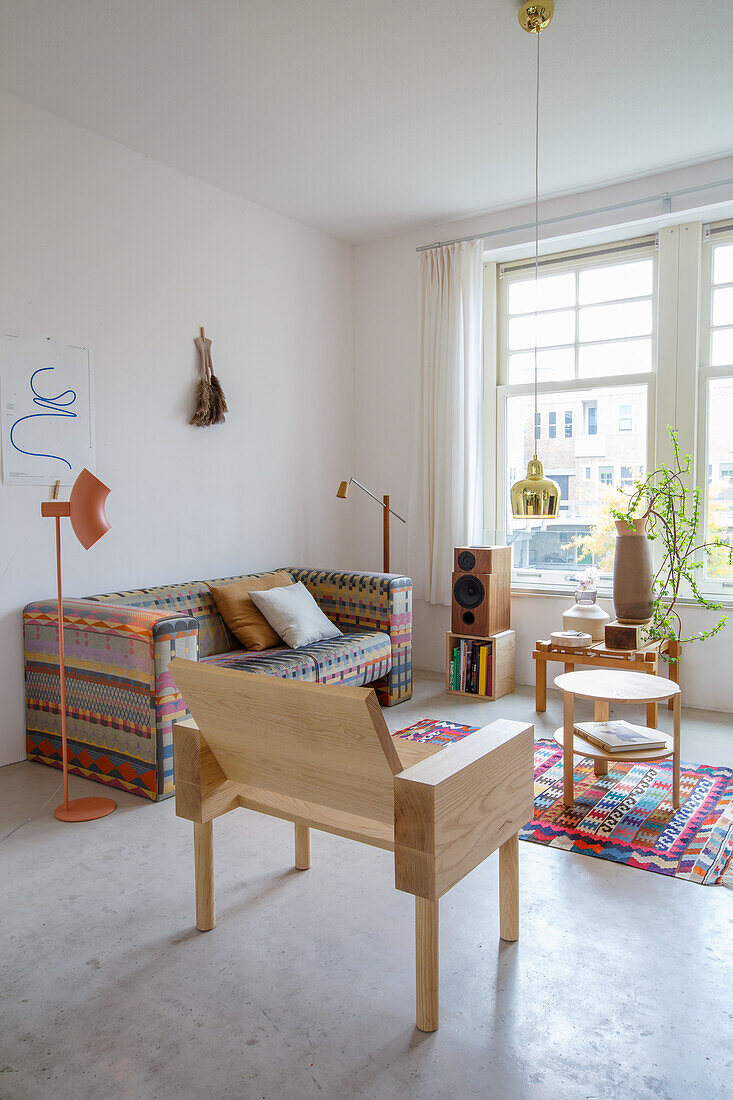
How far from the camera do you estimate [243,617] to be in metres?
3.78

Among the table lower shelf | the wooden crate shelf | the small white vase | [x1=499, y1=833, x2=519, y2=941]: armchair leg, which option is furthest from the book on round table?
the wooden crate shelf

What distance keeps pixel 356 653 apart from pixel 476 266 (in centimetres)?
258

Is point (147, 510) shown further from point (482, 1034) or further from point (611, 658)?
point (482, 1034)

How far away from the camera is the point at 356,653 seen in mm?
3758

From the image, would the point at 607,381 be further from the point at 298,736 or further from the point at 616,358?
the point at 298,736

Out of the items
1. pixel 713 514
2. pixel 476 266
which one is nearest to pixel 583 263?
pixel 476 266

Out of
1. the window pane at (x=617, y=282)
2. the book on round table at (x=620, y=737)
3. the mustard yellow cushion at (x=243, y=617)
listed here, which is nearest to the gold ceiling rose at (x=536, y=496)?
the book on round table at (x=620, y=737)

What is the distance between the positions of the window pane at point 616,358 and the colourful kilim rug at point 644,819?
236cm

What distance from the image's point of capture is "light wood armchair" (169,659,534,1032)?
4.91ft

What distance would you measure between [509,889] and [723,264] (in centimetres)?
369

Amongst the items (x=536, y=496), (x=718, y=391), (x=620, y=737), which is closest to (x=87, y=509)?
(x=536, y=496)

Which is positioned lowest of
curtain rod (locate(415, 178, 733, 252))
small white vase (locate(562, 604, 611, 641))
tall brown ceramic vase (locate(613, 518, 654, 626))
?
small white vase (locate(562, 604, 611, 641))

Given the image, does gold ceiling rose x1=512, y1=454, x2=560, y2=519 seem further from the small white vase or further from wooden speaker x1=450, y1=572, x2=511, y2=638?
wooden speaker x1=450, y1=572, x2=511, y2=638

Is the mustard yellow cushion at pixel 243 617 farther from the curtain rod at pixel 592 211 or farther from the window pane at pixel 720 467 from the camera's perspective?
the curtain rod at pixel 592 211
